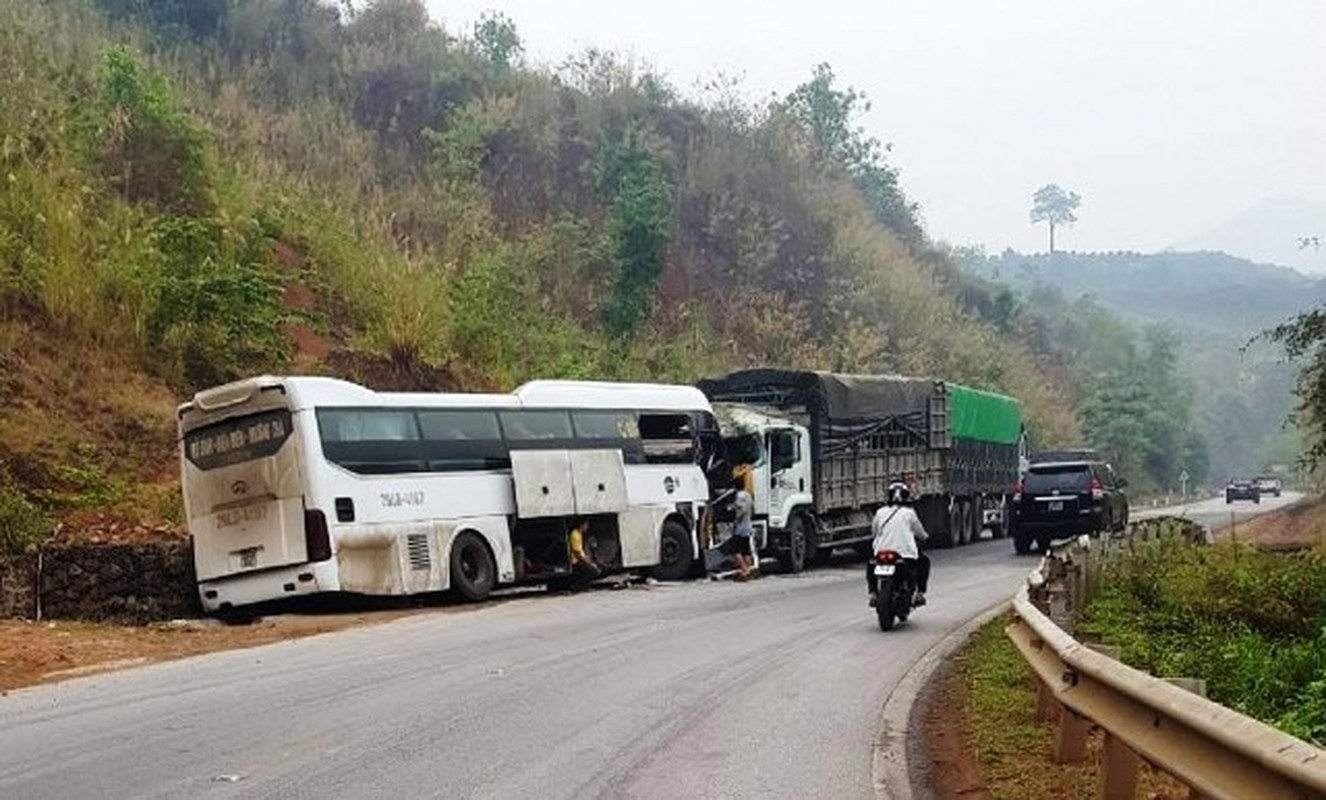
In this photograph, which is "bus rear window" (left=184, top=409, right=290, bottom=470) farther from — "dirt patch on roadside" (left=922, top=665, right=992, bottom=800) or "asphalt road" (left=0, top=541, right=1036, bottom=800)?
"dirt patch on roadside" (left=922, top=665, right=992, bottom=800)

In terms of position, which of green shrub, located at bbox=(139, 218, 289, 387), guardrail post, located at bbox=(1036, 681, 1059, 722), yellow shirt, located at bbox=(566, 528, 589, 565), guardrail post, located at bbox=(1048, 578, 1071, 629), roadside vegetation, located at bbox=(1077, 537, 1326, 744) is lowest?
roadside vegetation, located at bbox=(1077, 537, 1326, 744)

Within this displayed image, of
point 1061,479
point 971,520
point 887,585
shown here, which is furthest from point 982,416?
point 887,585

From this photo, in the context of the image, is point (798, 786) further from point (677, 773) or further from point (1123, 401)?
point (1123, 401)

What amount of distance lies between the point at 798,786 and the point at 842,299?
4855 centimetres

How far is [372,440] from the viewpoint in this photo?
19203mm

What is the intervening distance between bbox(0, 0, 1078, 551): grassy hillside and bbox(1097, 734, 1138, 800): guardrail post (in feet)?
50.9

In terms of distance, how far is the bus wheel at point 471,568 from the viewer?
20250 millimetres

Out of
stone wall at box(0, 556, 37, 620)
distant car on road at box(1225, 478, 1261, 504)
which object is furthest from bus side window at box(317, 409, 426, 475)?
distant car on road at box(1225, 478, 1261, 504)

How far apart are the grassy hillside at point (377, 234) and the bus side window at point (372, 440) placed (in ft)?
13.2

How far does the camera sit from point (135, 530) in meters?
20.3

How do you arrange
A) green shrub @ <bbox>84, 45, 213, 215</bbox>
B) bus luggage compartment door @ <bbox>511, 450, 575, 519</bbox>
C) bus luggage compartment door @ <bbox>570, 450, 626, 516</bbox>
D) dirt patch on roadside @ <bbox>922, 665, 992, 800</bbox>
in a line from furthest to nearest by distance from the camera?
green shrub @ <bbox>84, 45, 213, 215</bbox>, bus luggage compartment door @ <bbox>570, 450, 626, 516</bbox>, bus luggage compartment door @ <bbox>511, 450, 575, 519</bbox>, dirt patch on roadside @ <bbox>922, 665, 992, 800</bbox>

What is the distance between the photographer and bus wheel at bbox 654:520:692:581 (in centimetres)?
2464

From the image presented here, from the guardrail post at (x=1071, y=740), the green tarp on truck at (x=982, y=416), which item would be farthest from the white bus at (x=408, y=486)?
the guardrail post at (x=1071, y=740)

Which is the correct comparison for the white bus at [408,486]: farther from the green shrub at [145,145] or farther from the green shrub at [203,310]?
the green shrub at [145,145]
